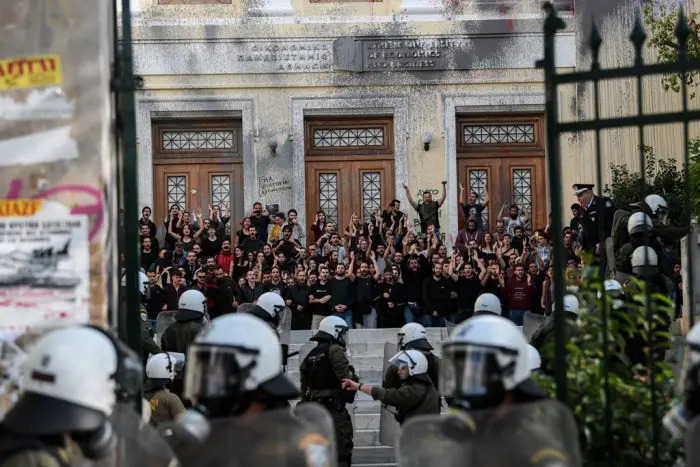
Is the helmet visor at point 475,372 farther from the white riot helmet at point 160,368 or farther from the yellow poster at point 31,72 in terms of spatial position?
the white riot helmet at point 160,368

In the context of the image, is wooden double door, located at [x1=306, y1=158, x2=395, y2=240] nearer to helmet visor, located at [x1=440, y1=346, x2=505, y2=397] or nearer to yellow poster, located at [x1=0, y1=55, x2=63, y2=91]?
yellow poster, located at [x1=0, y1=55, x2=63, y2=91]

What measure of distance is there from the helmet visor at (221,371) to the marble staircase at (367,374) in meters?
8.14

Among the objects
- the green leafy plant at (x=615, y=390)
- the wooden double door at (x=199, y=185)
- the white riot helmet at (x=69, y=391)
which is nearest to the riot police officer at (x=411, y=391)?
the green leafy plant at (x=615, y=390)

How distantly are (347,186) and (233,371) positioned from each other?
21813mm

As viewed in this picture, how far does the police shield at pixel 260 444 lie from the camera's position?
538 cm

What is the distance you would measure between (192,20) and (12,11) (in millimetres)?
21085

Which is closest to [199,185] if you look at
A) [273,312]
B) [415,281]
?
[415,281]

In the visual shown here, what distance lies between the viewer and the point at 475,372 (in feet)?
17.8

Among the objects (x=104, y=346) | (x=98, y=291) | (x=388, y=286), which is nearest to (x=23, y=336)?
(x=98, y=291)

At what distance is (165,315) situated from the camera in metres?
15.9

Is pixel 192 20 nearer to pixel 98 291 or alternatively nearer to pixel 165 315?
pixel 165 315

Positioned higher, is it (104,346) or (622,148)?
(622,148)

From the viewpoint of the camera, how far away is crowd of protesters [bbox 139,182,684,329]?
1838 centimetres

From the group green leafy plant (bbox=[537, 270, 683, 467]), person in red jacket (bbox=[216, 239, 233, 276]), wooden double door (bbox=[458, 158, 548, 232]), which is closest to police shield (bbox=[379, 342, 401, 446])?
green leafy plant (bbox=[537, 270, 683, 467])
